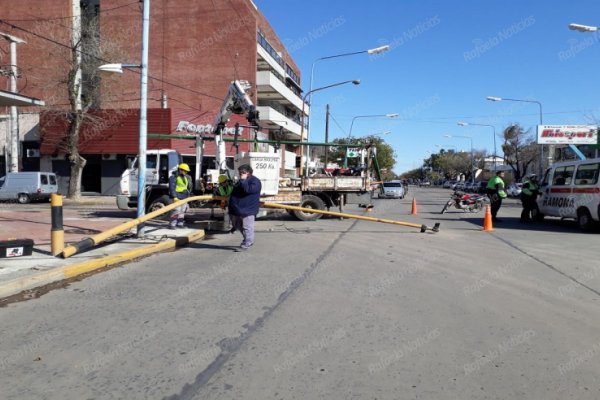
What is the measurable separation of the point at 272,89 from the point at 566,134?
24.6 metres

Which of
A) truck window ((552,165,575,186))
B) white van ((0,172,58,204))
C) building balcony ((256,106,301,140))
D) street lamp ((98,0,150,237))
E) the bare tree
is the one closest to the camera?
street lamp ((98,0,150,237))

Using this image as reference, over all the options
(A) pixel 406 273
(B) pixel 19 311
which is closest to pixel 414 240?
(A) pixel 406 273

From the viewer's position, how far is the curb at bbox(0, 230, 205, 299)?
6.43 meters

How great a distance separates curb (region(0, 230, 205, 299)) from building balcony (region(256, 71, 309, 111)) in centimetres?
3380

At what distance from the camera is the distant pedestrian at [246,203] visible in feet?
32.7

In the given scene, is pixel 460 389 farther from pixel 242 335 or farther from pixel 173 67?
pixel 173 67

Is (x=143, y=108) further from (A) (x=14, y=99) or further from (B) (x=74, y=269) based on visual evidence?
(B) (x=74, y=269)

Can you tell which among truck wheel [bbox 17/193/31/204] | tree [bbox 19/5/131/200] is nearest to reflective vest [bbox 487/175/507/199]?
tree [bbox 19/5/131/200]

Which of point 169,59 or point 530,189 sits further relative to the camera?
point 169,59

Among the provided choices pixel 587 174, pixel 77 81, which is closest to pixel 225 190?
pixel 587 174

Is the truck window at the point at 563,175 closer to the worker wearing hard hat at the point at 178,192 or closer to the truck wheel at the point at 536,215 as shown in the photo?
the truck wheel at the point at 536,215

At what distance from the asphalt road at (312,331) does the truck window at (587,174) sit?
5.88 m

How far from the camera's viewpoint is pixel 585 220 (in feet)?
46.3

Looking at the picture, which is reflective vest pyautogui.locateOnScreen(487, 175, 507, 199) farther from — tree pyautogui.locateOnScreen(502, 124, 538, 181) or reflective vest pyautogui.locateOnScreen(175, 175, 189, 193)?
tree pyautogui.locateOnScreen(502, 124, 538, 181)
